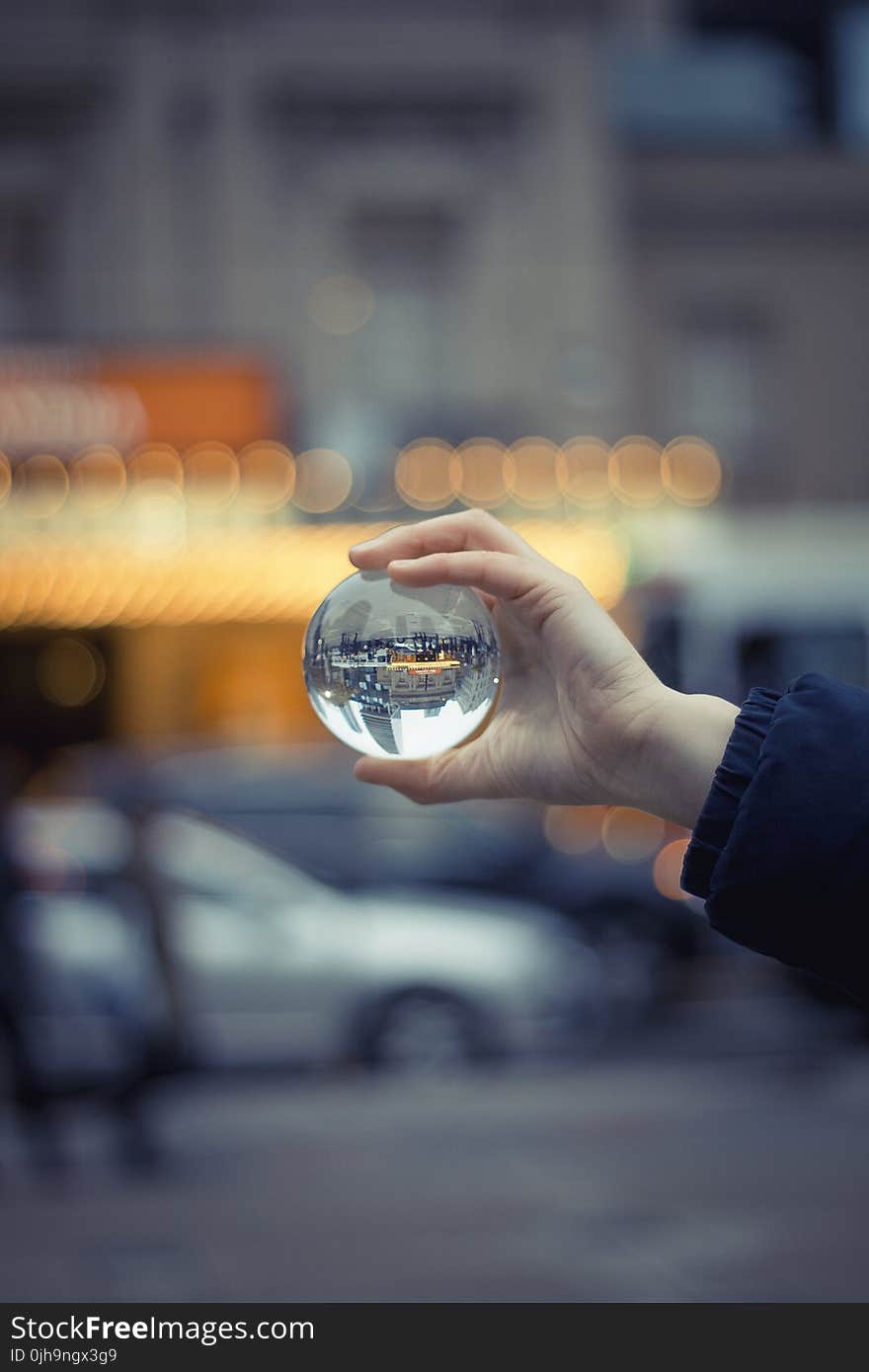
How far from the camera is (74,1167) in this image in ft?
23.2

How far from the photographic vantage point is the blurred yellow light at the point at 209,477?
1625cm

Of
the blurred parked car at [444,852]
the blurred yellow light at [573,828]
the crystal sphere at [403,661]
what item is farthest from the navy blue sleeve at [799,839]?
the blurred yellow light at [573,828]

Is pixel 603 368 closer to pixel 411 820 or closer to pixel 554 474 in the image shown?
pixel 554 474

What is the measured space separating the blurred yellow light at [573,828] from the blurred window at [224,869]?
2525mm

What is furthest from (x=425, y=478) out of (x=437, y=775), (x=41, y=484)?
(x=437, y=775)

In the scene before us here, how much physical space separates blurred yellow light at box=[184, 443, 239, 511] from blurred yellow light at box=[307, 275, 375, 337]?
10.6 ft

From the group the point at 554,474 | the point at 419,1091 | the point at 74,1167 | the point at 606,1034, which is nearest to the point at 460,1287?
the point at 74,1167

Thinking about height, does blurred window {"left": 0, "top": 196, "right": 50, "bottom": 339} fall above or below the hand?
above

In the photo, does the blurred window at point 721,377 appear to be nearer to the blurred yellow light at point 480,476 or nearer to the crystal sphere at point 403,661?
the blurred yellow light at point 480,476

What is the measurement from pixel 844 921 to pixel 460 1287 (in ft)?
12.3

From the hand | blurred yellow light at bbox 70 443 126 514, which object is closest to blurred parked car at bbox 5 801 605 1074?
the hand

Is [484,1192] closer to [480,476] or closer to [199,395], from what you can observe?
[480,476]

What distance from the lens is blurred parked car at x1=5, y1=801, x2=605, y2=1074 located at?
901 centimetres

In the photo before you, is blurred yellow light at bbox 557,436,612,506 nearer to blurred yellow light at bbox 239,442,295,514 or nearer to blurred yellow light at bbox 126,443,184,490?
blurred yellow light at bbox 239,442,295,514
